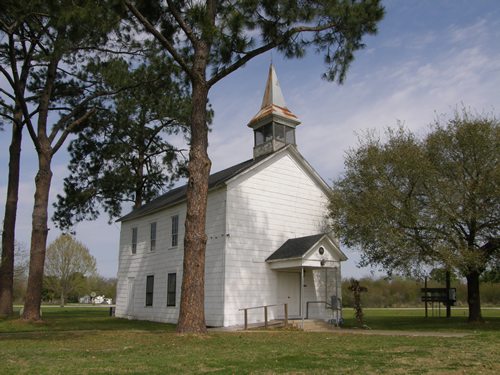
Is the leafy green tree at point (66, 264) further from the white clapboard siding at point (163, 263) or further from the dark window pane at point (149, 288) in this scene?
the dark window pane at point (149, 288)

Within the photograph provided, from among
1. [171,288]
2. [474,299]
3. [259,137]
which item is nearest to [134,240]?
[171,288]

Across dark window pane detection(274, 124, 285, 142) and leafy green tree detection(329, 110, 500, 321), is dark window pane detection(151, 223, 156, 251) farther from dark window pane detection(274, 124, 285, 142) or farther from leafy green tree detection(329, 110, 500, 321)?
leafy green tree detection(329, 110, 500, 321)

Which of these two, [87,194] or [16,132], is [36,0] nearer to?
[16,132]

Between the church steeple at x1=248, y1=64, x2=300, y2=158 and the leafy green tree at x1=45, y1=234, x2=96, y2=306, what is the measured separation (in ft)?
117

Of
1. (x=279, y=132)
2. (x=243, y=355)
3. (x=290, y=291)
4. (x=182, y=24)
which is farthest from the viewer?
(x=279, y=132)

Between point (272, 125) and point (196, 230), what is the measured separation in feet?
32.7

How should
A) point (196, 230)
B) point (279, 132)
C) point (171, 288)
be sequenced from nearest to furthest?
point (196, 230) → point (171, 288) → point (279, 132)

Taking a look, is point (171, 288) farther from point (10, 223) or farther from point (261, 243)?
point (10, 223)

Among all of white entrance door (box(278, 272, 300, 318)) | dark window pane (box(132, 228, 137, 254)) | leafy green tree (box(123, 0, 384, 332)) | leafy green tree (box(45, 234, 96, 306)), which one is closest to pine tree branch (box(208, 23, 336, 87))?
leafy green tree (box(123, 0, 384, 332))

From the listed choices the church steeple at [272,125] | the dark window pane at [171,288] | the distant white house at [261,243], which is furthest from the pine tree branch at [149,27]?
the dark window pane at [171,288]

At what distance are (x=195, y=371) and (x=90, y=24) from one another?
373 inches

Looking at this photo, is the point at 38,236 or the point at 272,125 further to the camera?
the point at 272,125

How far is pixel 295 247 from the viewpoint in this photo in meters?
18.9

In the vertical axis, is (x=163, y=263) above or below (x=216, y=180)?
below
